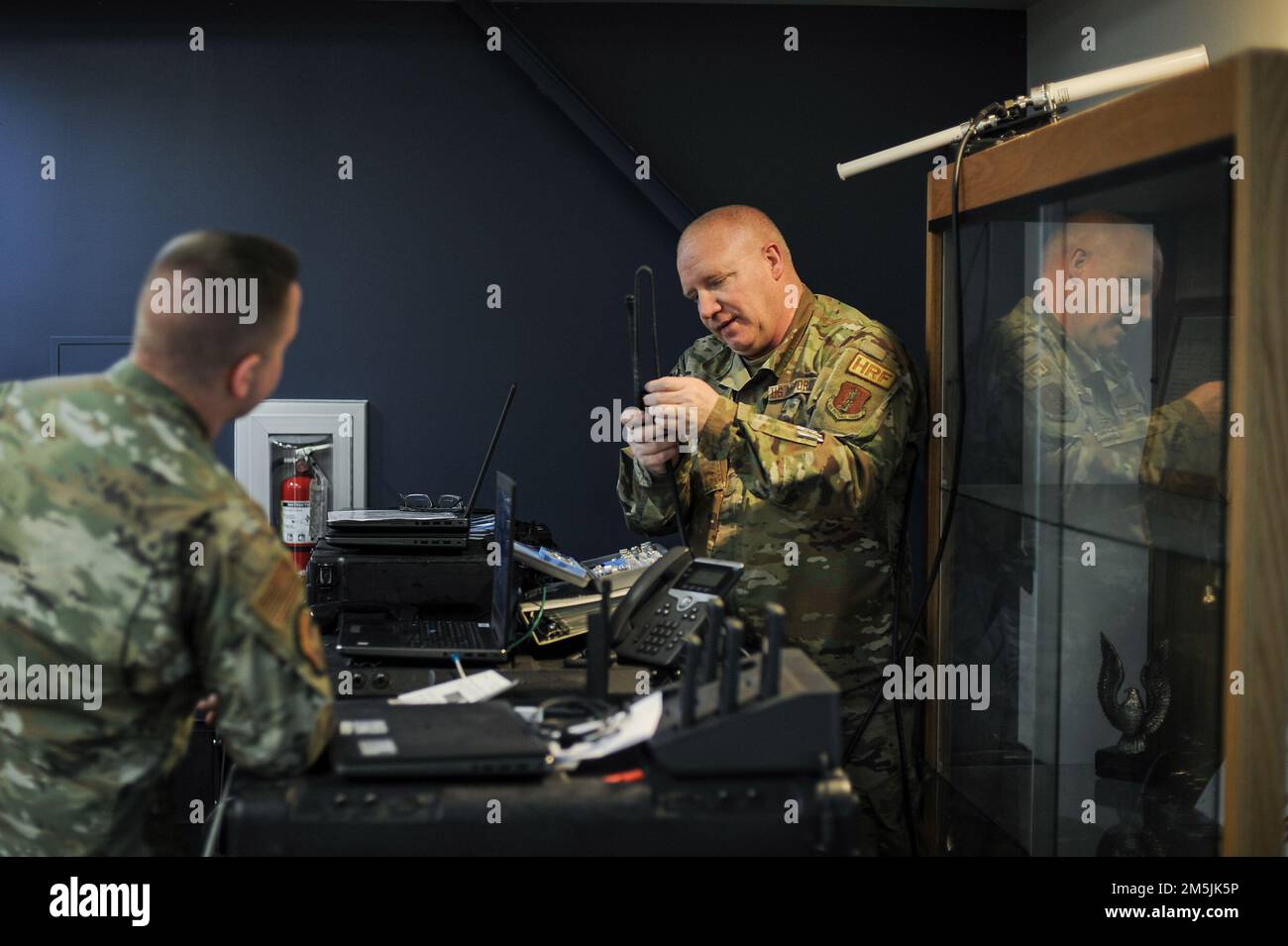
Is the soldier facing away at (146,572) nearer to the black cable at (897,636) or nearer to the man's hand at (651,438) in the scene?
the man's hand at (651,438)

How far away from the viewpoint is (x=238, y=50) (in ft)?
13.1

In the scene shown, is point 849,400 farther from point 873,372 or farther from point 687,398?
point 687,398

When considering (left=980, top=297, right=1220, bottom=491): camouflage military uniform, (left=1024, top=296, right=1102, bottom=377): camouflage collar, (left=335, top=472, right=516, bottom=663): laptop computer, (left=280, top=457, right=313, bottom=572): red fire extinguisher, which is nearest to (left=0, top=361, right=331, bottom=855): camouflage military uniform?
(left=335, top=472, right=516, bottom=663): laptop computer

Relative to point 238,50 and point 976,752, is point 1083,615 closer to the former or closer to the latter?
point 976,752

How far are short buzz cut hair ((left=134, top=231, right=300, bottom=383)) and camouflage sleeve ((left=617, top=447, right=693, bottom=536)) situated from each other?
4.50ft

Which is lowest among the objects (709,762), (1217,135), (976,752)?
(976,752)

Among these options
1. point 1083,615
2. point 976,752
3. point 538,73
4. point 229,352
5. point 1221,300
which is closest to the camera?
point 229,352

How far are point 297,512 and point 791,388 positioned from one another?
184cm

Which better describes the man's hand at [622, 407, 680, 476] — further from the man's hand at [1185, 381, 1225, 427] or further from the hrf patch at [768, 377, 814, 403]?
the man's hand at [1185, 381, 1225, 427]

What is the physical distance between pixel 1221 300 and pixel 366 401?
9.94 feet

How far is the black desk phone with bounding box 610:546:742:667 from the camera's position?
2092 mm

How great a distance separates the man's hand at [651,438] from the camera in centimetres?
241

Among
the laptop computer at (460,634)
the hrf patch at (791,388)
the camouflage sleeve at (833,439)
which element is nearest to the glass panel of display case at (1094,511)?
the camouflage sleeve at (833,439)
